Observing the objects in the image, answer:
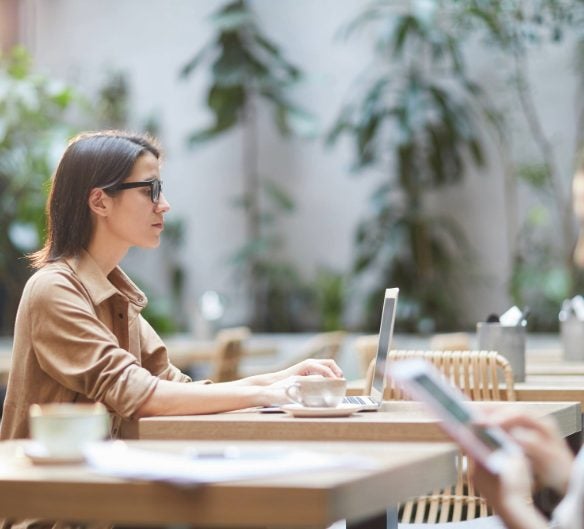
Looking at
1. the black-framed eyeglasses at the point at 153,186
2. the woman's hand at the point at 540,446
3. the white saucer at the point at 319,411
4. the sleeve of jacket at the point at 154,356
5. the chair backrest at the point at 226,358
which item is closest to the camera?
the woman's hand at the point at 540,446

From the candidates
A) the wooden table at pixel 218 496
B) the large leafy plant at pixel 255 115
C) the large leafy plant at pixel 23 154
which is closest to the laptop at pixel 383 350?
the wooden table at pixel 218 496

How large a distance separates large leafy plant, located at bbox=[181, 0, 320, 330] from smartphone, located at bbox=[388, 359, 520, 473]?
6.94 meters

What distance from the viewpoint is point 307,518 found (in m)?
1.43

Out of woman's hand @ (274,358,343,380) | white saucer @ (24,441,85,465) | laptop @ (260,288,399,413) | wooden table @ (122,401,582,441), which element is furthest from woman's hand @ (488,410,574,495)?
woman's hand @ (274,358,343,380)

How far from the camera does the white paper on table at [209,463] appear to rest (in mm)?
1483

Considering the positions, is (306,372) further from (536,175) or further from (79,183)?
(536,175)

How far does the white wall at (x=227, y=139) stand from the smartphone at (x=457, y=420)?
6.99 m

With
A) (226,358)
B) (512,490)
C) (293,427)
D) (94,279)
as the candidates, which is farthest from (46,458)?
(226,358)

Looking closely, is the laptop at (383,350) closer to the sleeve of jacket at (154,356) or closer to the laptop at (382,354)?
the laptop at (382,354)

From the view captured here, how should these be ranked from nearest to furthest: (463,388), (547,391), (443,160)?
(547,391)
(463,388)
(443,160)

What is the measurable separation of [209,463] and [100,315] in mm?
1022

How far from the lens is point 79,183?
255 centimetres

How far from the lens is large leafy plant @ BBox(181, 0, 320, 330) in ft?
28.0

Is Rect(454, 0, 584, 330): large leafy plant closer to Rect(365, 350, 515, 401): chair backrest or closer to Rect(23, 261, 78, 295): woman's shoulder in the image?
Rect(365, 350, 515, 401): chair backrest
